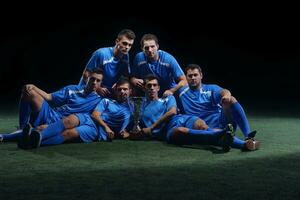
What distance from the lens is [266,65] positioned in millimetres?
11359

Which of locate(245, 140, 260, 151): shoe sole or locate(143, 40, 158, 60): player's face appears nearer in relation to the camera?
locate(245, 140, 260, 151): shoe sole

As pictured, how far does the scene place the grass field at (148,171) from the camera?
9.37 ft

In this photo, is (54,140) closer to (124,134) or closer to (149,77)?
(124,134)

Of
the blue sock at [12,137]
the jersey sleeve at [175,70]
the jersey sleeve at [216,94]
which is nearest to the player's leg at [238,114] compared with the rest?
the jersey sleeve at [216,94]

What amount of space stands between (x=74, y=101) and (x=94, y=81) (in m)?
0.26

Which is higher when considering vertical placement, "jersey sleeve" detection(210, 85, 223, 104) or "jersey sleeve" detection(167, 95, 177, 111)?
"jersey sleeve" detection(210, 85, 223, 104)

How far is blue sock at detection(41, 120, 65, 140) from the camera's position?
454cm

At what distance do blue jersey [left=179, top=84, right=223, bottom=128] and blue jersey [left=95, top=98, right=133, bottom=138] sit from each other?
54 cm

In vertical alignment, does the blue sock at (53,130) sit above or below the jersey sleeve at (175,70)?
below

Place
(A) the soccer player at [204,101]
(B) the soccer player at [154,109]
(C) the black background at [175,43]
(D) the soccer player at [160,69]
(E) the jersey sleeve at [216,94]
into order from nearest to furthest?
(A) the soccer player at [204,101]
(E) the jersey sleeve at [216,94]
(B) the soccer player at [154,109]
(D) the soccer player at [160,69]
(C) the black background at [175,43]

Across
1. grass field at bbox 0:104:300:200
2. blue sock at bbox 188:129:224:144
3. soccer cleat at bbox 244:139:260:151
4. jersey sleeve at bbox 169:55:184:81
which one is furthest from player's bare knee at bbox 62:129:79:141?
soccer cleat at bbox 244:139:260:151

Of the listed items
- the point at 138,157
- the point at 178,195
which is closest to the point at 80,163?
the point at 138,157

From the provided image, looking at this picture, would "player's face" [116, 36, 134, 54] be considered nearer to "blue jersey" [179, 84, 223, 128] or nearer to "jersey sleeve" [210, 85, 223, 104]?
"blue jersey" [179, 84, 223, 128]

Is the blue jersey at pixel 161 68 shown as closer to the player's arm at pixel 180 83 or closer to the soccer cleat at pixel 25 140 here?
the player's arm at pixel 180 83
